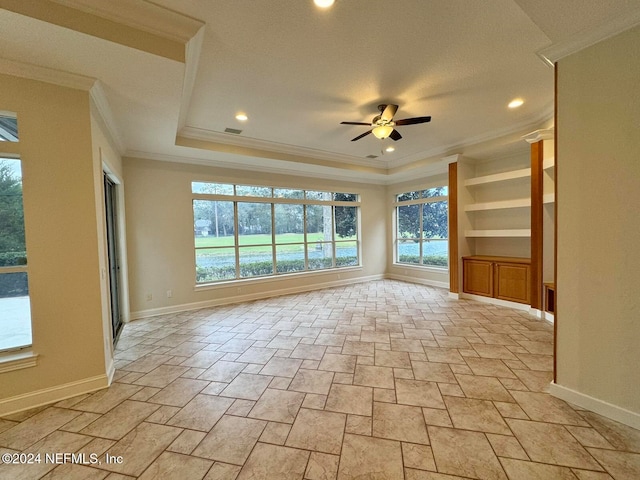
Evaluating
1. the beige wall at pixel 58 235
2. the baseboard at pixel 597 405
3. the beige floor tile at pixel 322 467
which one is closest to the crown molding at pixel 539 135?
the baseboard at pixel 597 405

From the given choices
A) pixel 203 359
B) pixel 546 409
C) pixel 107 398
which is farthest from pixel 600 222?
pixel 107 398

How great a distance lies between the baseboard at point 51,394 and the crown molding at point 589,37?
15.7 ft

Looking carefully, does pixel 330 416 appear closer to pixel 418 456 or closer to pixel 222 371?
pixel 418 456

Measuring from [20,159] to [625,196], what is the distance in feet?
15.2

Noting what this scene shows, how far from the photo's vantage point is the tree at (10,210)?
2.13 meters

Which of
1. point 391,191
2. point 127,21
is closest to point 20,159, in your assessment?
point 127,21

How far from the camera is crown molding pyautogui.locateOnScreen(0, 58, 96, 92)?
206 centimetres

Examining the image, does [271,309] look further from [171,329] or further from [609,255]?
[609,255]

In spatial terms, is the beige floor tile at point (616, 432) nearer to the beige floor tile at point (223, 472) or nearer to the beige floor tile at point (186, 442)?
the beige floor tile at point (223, 472)

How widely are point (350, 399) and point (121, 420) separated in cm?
179

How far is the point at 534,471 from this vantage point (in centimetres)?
151

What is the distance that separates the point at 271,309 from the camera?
4867 mm

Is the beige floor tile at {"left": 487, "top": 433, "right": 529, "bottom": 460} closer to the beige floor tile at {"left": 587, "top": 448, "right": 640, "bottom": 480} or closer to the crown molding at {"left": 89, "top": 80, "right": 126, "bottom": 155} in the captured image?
the beige floor tile at {"left": 587, "top": 448, "right": 640, "bottom": 480}

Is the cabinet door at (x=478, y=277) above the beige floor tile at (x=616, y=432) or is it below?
above
